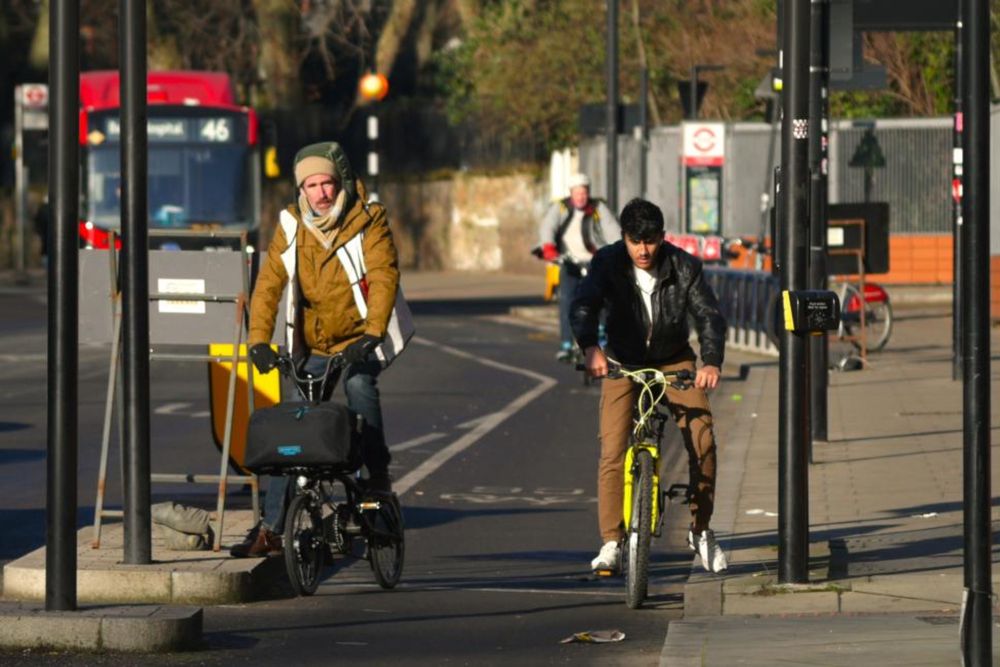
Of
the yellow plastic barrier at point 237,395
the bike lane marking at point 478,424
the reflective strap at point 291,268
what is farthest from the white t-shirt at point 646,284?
the bike lane marking at point 478,424

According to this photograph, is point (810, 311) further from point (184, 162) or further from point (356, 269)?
point (184, 162)

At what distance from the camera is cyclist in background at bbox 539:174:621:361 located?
826 inches

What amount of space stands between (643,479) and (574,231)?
39.1ft

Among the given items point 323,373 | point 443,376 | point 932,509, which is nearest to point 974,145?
point 323,373

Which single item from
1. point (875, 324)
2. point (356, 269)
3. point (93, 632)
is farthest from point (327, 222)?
point (875, 324)

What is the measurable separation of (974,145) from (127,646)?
10.5 feet

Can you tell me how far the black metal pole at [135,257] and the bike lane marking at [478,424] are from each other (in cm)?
391

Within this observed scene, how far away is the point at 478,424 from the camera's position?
55.7ft

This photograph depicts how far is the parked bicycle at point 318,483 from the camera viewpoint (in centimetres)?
915

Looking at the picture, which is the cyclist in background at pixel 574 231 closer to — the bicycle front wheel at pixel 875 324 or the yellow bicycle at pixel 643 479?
the bicycle front wheel at pixel 875 324

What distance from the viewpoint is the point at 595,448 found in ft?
50.7

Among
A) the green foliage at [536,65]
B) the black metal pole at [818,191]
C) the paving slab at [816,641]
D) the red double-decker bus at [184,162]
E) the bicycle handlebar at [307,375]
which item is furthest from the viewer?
the green foliage at [536,65]

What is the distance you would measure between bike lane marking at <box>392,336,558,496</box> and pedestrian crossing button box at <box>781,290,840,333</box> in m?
4.27

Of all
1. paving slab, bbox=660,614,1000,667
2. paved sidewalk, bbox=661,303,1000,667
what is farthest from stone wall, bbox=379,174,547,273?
paving slab, bbox=660,614,1000,667
